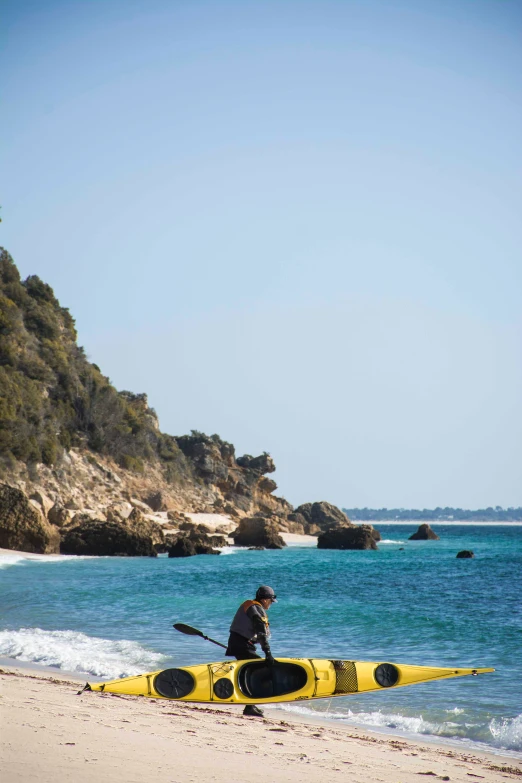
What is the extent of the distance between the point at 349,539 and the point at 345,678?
55.4 m

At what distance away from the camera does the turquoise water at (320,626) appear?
10852mm

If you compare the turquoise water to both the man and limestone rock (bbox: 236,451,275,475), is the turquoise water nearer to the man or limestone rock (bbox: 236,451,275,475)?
the man

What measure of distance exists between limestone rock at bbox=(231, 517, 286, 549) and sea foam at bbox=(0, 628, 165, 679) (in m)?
46.6

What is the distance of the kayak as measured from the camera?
9688mm

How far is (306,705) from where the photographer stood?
1119 centimetres

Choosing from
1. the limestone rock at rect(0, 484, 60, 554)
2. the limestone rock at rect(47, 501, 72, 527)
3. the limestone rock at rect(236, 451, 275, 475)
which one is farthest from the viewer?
the limestone rock at rect(236, 451, 275, 475)

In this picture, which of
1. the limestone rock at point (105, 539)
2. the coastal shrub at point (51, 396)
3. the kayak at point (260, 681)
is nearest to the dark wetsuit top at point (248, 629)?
the kayak at point (260, 681)

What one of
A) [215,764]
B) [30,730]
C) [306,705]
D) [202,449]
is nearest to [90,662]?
[306,705]

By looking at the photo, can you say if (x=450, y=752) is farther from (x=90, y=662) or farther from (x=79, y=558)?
(x=79, y=558)

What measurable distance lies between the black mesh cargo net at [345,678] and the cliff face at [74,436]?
114ft

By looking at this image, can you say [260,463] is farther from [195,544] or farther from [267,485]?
[195,544]

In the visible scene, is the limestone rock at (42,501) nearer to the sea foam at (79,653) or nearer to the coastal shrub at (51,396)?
the coastal shrub at (51,396)

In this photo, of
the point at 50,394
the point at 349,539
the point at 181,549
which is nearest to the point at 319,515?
the point at 349,539

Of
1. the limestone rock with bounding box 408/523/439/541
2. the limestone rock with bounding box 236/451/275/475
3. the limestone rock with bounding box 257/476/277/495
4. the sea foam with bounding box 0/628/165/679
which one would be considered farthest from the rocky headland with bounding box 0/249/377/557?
the sea foam with bounding box 0/628/165/679
